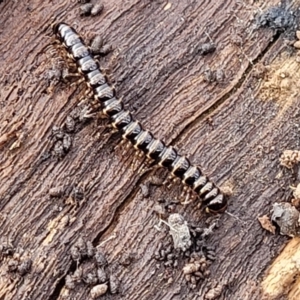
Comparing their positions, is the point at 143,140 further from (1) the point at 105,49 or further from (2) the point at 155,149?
(1) the point at 105,49

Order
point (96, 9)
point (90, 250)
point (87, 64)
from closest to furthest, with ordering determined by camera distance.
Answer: point (90, 250), point (87, 64), point (96, 9)

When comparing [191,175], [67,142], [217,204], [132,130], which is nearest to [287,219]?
[217,204]

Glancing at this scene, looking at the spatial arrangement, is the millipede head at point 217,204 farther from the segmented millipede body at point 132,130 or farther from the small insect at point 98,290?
the small insect at point 98,290

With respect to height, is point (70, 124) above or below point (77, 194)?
above

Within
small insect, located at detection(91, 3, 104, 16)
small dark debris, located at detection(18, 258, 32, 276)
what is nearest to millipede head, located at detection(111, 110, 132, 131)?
small insect, located at detection(91, 3, 104, 16)

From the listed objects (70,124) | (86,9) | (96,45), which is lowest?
(70,124)

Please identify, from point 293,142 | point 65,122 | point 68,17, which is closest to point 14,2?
point 68,17
